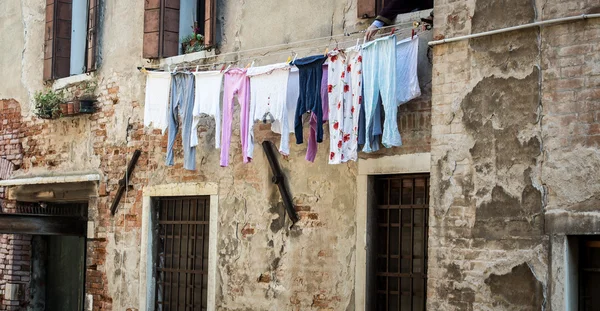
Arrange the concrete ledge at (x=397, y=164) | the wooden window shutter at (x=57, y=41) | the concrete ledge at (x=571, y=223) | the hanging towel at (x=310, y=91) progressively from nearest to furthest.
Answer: the concrete ledge at (x=571, y=223), the concrete ledge at (x=397, y=164), the hanging towel at (x=310, y=91), the wooden window shutter at (x=57, y=41)

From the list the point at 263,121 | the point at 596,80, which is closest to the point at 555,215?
the point at 596,80

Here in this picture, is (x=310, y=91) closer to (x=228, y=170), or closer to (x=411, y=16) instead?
(x=411, y=16)

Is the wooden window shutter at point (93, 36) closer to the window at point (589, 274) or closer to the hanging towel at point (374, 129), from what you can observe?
the hanging towel at point (374, 129)

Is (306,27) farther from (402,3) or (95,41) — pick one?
(95,41)

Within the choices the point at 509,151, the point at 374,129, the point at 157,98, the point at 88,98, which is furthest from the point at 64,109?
the point at 509,151

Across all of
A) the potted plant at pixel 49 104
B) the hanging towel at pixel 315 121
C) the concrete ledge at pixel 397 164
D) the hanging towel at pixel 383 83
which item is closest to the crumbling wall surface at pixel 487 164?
the hanging towel at pixel 383 83

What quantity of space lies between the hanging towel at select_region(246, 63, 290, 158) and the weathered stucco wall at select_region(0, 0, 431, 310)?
0.52m

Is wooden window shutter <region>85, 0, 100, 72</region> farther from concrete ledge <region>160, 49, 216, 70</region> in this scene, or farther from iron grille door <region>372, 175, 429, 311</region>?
iron grille door <region>372, 175, 429, 311</region>

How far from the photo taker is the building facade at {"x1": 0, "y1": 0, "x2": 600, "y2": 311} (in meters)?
5.87

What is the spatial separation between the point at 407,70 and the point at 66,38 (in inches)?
247

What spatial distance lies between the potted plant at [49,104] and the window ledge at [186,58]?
2.00m

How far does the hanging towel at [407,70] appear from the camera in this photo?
Result: 24.8 feet

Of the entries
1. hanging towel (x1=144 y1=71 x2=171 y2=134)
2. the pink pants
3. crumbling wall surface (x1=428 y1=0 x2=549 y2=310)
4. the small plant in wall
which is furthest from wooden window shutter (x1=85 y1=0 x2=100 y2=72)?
crumbling wall surface (x1=428 y1=0 x2=549 y2=310)

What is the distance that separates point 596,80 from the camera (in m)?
5.70
